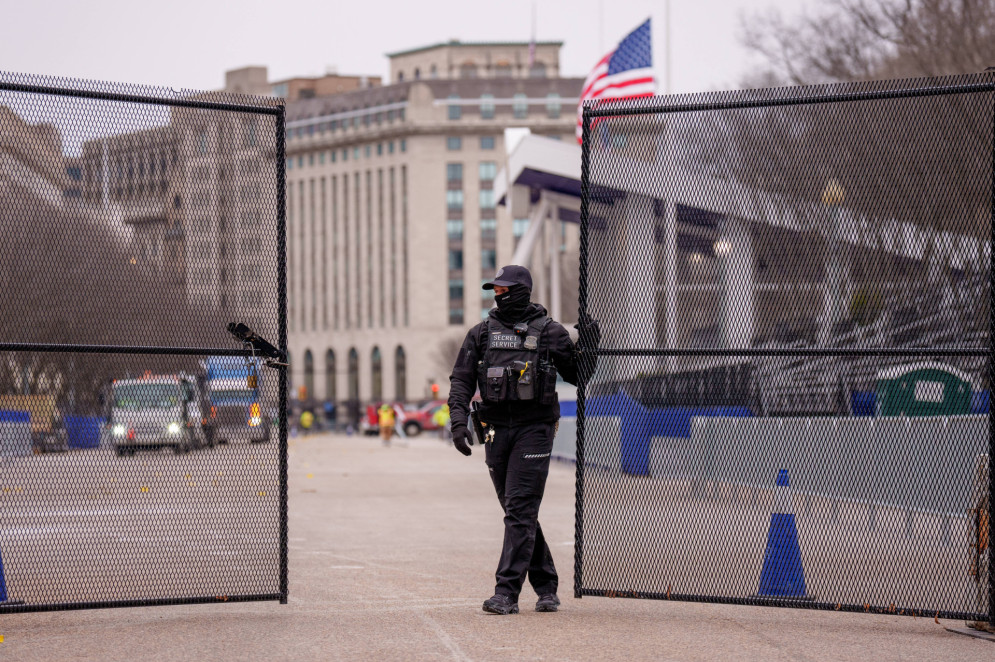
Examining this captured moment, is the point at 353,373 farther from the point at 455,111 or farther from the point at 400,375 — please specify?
the point at 455,111

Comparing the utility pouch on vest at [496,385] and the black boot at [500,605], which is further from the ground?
the utility pouch on vest at [496,385]

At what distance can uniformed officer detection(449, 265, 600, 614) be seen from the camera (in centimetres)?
776

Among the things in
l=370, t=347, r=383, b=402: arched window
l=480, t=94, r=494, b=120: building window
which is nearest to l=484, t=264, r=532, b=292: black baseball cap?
l=480, t=94, r=494, b=120: building window

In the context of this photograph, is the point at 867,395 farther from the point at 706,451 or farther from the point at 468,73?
the point at 468,73

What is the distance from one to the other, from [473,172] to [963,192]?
118m

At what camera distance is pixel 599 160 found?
26.5ft

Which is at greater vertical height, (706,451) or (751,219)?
(751,219)

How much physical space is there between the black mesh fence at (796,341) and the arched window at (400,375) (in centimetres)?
11812

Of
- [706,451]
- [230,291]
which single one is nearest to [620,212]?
[706,451]

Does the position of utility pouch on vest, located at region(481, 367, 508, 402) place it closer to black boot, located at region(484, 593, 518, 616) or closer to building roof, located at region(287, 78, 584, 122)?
black boot, located at region(484, 593, 518, 616)

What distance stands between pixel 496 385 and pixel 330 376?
127086mm

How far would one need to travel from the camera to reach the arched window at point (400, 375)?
126456 mm

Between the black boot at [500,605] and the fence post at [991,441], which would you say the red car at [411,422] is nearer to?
the black boot at [500,605]

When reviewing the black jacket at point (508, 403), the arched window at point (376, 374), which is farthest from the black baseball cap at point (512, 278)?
the arched window at point (376, 374)
